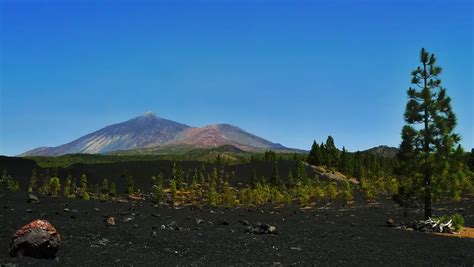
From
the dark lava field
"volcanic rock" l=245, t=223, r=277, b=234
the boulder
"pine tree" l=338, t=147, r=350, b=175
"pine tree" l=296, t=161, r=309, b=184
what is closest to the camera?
the boulder

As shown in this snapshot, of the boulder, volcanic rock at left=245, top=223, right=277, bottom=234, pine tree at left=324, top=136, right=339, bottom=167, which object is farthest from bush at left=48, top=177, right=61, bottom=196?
pine tree at left=324, top=136, right=339, bottom=167

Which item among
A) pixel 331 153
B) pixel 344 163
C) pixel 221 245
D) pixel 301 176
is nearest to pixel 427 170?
pixel 221 245

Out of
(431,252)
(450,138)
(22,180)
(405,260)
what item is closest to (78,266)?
(405,260)

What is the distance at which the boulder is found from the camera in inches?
535

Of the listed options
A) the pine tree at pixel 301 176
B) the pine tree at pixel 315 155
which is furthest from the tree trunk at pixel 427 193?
the pine tree at pixel 315 155

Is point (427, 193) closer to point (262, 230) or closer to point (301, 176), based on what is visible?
point (262, 230)

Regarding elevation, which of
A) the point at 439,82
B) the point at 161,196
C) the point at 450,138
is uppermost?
the point at 439,82

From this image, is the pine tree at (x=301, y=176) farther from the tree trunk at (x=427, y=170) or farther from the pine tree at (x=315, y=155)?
the tree trunk at (x=427, y=170)

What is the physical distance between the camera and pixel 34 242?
13609 mm

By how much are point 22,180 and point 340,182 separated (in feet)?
205

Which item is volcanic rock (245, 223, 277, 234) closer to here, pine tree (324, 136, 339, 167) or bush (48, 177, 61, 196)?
bush (48, 177, 61, 196)

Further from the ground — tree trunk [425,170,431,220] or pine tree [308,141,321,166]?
pine tree [308,141,321,166]

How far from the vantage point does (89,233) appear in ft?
61.0

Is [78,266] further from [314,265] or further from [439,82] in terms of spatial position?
[439,82]
